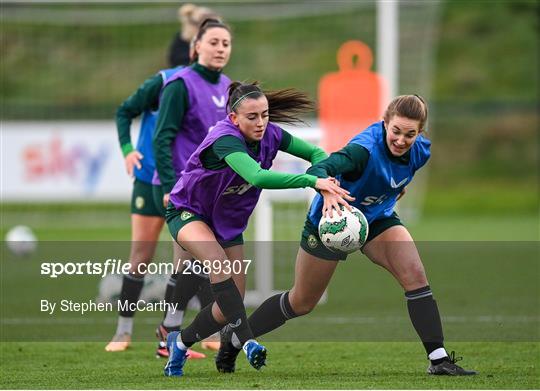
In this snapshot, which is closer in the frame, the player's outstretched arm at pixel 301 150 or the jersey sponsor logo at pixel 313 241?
the jersey sponsor logo at pixel 313 241

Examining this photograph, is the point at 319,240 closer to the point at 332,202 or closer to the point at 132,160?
the point at 332,202

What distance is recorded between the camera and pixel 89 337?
8.12 metres

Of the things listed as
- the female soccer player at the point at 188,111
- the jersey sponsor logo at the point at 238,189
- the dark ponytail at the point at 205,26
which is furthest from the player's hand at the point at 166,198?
the dark ponytail at the point at 205,26

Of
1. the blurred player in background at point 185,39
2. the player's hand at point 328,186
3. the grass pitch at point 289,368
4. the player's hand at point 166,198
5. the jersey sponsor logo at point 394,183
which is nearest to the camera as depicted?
the player's hand at point 328,186

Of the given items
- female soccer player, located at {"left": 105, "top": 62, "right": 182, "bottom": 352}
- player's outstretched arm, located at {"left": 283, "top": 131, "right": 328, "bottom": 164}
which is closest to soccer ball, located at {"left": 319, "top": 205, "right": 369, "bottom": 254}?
player's outstretched arm, located at {"left": 283, "top": 131, "right": 328, "bottom": 164}

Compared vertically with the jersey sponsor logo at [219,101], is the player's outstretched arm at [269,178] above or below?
below

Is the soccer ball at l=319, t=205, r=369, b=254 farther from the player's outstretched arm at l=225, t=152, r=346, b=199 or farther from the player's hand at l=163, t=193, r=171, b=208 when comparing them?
the player's hand at l=163, t=193, r=171, b=208

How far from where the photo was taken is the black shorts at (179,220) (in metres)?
6.29

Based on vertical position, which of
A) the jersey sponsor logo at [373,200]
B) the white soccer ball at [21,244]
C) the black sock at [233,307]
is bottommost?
the white soccer ball at [21,244]

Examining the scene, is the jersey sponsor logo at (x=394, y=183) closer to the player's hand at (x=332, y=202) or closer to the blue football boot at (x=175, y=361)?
the player's hand at (x=332, y=202)

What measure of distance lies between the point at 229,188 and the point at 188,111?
3.90 ft

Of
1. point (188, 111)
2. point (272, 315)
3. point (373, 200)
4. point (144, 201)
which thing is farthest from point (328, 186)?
point (144, 201)

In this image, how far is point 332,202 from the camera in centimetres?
579

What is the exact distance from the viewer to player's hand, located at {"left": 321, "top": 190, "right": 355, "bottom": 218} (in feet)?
19.0
